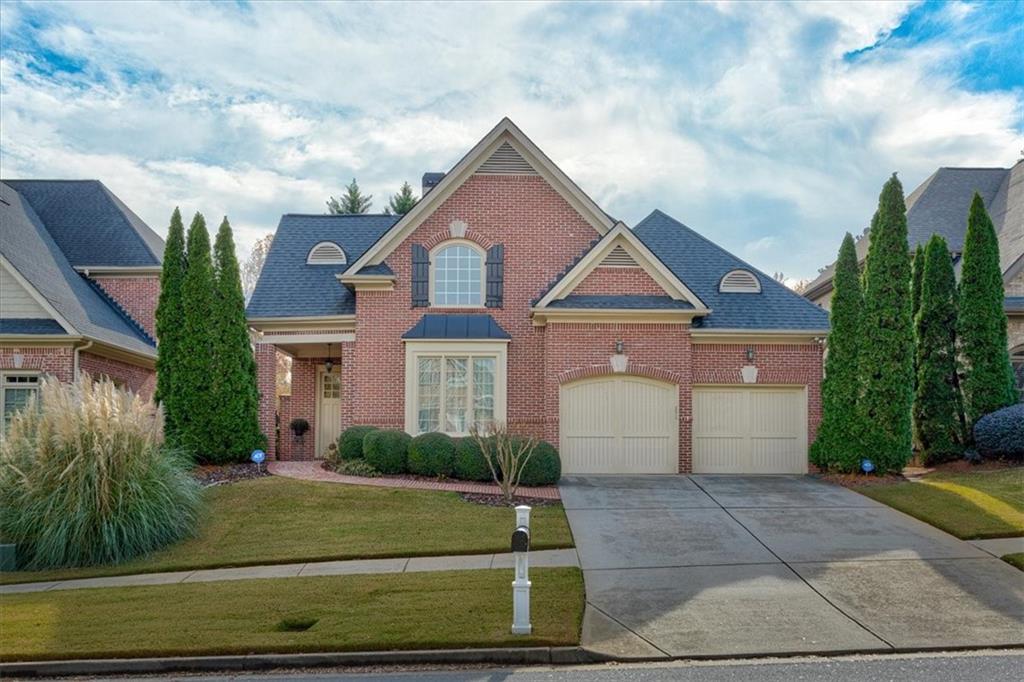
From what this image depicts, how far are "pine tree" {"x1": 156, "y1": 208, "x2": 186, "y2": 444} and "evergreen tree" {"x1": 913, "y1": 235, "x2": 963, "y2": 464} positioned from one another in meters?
16.0

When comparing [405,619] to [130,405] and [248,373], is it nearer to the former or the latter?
[130,405]

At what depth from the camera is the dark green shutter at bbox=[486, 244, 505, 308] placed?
1738 cm

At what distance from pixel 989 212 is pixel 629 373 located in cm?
1542

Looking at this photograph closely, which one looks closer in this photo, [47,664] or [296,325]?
[47,664]

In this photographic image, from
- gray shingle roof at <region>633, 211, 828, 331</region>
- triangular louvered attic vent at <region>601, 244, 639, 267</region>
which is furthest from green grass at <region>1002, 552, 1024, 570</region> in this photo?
triangular louvered attic vent at <region>601, 244, 639, 267</region>

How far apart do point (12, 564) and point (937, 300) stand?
18.1 metres

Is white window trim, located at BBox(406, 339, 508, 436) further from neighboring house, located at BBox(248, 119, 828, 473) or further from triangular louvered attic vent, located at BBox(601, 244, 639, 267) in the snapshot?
triangular louvered attic vent, located at BBox(601, 244, 639, 267)

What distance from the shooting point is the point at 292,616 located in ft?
25.6

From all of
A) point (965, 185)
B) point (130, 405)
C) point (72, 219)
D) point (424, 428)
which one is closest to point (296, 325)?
point (424, 428)

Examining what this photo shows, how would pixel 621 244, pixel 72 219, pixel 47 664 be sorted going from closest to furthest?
pixel 47 664 → pixel 621 244 → pixel 72 219

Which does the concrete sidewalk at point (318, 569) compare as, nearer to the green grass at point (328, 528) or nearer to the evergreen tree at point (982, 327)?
the green grass at point (328, 528)

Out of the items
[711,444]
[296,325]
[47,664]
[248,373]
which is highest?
[296,325]

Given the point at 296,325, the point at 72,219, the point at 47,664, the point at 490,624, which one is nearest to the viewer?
the point at 47,664

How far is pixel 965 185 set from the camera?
2516 cm
